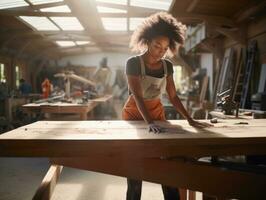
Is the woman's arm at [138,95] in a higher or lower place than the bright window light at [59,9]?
lower

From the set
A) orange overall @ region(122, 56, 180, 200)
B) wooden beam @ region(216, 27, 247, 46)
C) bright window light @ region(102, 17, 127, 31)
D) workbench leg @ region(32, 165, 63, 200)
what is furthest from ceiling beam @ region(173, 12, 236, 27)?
workbench leg @ region(32, 165, 63, 200)

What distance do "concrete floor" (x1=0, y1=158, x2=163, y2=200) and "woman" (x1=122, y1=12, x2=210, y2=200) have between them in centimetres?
141

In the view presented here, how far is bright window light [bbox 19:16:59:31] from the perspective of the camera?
967 cm

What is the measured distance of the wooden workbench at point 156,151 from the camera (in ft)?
4.68

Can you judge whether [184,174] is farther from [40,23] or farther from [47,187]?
[40,23]

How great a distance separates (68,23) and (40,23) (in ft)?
3.22

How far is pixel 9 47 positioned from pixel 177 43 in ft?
38.3

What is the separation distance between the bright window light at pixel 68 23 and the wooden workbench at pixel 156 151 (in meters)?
8.93

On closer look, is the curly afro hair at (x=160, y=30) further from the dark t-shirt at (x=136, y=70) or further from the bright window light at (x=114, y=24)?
the bright window light at (x=114, y=24)

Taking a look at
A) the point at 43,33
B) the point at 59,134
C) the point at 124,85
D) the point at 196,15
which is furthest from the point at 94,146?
the point at 124,85

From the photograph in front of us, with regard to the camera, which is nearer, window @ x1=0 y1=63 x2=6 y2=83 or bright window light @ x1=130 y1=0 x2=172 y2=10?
bright window light @ x1=130 y1=0 x2=172 y2=10

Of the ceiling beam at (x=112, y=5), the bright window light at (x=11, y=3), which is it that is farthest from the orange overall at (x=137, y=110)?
the bright window light at (x=11, y=3)

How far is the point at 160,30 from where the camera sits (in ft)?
7.15

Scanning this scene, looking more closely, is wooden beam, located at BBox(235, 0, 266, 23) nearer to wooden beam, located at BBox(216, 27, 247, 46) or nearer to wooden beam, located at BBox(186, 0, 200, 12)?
wooden beam, located at BBox(216, 27, 247, 46)
